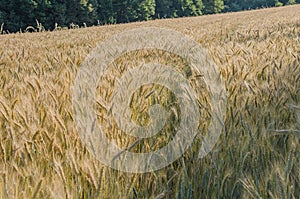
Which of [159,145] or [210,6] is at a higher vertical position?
[210,6]

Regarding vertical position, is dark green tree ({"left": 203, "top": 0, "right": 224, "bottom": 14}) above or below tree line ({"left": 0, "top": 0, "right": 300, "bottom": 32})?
above

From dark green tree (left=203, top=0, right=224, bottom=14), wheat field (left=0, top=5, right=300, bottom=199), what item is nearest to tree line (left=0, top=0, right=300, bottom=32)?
dark green tree (left=203, top=0, right=224, bottom=14)

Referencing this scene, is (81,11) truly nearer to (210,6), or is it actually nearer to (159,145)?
(210,6)

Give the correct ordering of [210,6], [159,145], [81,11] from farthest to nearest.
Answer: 1. [210,6]
2. [81,11]
3. [159,145]

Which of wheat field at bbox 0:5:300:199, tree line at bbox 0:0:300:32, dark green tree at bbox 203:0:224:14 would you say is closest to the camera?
wheat field at bbox 0:5:300:199

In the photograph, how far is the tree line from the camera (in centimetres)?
2330

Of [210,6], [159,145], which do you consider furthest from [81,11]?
[159,145]

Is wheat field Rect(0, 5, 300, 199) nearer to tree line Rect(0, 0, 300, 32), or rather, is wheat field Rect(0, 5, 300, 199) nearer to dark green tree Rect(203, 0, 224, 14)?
tree line Rect(0, 0, 300, 32)

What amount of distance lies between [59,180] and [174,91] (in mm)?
845

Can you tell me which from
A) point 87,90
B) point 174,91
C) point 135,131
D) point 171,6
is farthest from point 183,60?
point 171,6

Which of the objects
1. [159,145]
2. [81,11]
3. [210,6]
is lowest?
[159,145]

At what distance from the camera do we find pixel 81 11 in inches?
1051

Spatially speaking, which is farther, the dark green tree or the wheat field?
the dark green tree

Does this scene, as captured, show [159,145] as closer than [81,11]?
Yes
